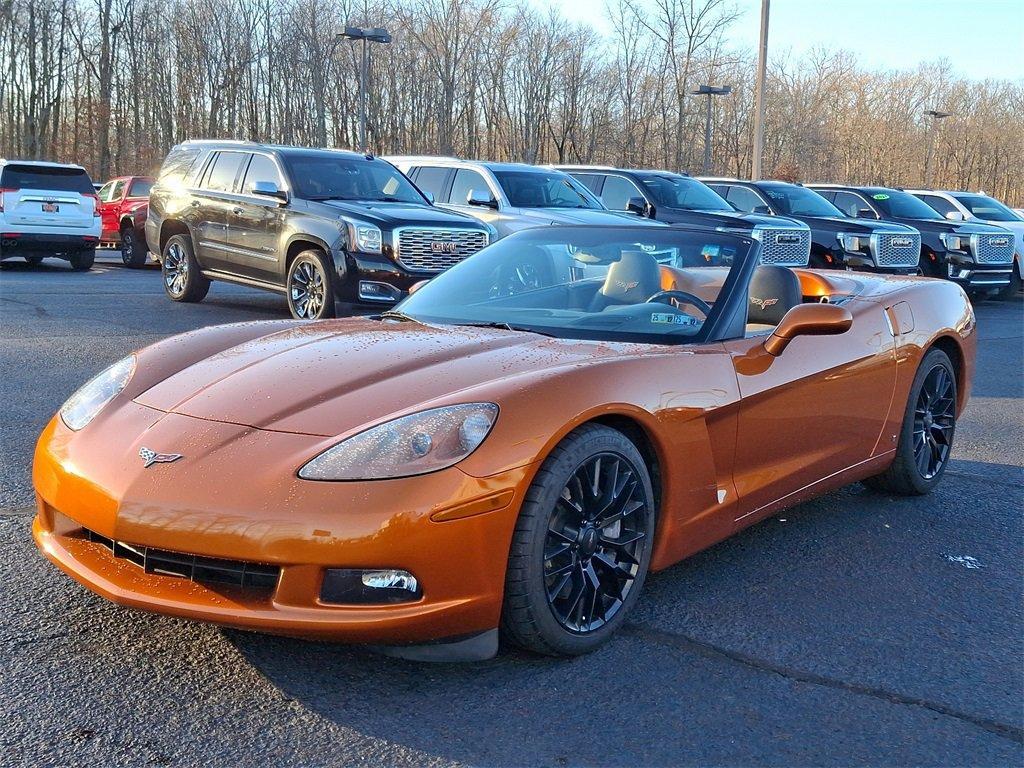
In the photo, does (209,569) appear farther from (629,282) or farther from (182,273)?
(182,273)

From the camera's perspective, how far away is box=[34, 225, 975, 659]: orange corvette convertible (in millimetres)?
2852

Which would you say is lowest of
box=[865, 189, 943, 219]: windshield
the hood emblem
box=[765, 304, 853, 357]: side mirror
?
the hood emblem

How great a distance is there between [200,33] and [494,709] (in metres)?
55.7

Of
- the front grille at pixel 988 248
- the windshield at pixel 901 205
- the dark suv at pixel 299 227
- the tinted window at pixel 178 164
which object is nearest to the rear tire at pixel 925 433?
the dark suv at pixel 299 227

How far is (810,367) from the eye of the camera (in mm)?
4238

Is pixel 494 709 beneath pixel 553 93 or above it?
beneath

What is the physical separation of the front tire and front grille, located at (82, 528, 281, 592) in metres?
0.65

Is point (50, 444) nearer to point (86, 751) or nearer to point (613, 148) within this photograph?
point (86, 751)

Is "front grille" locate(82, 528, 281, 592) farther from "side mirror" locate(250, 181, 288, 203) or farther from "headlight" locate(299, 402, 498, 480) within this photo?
"side mirror" locate(250, 181, 288, 203)

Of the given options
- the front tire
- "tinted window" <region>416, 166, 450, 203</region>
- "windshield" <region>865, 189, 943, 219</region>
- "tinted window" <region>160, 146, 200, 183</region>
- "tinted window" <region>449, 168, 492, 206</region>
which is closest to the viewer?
the front tire

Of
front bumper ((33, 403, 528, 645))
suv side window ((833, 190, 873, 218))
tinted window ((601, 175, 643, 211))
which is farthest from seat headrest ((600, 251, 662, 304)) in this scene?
suv side window ((833, 190, 873, 218))

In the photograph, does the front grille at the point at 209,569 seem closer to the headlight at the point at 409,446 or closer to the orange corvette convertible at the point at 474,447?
the orange corvette convertible at the point at 474,447

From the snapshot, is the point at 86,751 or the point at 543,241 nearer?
the point at 86,751

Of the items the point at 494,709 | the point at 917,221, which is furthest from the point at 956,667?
the point at 917,221
